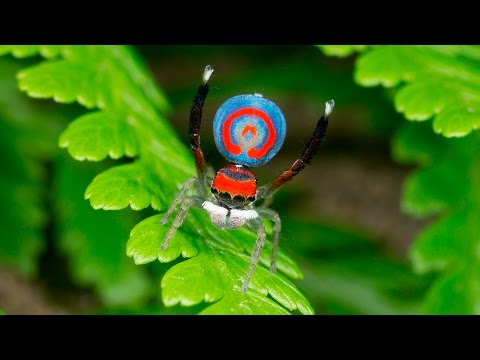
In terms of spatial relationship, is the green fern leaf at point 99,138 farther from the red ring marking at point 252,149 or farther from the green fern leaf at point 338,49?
the green fern leaf at point 338,49

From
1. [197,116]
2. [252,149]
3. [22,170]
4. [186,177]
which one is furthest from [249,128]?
[22,170]

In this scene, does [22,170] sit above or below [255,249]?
above

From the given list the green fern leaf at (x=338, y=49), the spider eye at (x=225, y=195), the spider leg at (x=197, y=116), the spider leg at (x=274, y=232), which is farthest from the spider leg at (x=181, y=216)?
the green fern leaf at (x=338, y=49)

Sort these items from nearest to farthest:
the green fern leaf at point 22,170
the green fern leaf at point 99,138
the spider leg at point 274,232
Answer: the spider leg at point 274,232 → the green fern leaf at point 99,138 → the green fern leaf at point 22,170

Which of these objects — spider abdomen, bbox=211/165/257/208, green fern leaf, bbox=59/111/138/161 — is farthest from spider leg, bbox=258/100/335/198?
green fern leaf, bbox=59/111/138/161

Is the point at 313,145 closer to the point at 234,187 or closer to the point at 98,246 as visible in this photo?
the point at 234,187
